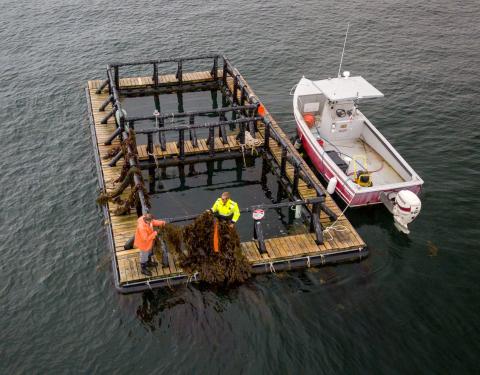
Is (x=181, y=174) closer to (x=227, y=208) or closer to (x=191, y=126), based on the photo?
(x=191, y=126)

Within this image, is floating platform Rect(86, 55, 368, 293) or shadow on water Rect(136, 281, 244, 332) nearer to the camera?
shadow on water Rect(136, 281, 244, 332)

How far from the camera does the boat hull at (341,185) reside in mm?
18500

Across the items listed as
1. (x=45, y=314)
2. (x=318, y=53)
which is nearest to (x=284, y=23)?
(x=318, y=53)

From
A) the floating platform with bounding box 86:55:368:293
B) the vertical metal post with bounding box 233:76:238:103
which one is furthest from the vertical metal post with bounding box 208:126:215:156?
the vertical metal post with bounding box 233:76:238:103

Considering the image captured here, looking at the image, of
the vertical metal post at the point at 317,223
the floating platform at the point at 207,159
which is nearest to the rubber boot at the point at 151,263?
→ the floating platform at the point at 207,159

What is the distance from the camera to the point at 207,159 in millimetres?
21922

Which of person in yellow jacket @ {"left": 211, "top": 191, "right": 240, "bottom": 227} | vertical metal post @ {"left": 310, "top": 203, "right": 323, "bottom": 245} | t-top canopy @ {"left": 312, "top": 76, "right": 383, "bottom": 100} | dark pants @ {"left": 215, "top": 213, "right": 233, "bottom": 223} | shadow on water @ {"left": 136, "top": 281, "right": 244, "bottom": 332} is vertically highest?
t-top canopy @ {"left": 312, "top": 76, "right": 383, "bottom": 100}

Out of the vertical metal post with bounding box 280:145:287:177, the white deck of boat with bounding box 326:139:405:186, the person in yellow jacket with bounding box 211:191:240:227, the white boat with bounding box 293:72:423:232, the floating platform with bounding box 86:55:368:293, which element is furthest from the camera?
the white deck of boat with bounding box 326:139:405:186

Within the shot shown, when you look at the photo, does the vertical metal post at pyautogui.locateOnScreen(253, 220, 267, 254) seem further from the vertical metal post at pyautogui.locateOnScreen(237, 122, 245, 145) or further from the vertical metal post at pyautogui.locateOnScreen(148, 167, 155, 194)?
the vertical metal post at pyautogui.locateOnScreen(237, 122, 245, 145)

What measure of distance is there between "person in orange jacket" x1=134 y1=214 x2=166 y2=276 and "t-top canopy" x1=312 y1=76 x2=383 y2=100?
34.3ft

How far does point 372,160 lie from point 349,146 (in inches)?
56.9

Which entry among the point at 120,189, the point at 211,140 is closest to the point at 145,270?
the point at 120,189

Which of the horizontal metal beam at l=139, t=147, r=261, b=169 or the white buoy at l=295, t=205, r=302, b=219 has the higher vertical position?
the horizontal metal beam at l=139, t=147, r=261, b=169

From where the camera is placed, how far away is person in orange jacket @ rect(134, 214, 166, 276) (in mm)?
14617
